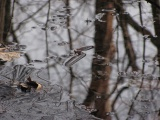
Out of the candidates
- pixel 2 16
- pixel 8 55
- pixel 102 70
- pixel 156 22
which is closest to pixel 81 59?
pixel 102 70

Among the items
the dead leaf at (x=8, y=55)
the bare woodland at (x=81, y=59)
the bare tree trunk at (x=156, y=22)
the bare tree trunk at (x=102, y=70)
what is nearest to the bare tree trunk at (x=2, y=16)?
the bare woodland at (x=81, y=59)

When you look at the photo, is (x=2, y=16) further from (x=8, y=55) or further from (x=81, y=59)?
(x=81, y=59)

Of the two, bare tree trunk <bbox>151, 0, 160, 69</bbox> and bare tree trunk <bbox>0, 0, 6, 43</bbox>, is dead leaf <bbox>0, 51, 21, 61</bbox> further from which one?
bare tree trunk <bbox>151, 0, 160, 69</bbox>

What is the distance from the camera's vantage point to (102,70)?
419cm

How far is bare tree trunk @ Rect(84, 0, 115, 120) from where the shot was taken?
141 inches

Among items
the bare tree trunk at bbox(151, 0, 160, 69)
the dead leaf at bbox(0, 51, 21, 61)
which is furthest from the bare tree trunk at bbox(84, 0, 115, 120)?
the dead leaf at bbox(0, 51, 21, 61)

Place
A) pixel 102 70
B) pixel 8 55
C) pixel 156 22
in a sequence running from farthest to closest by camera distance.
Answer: pixel 156 22, pixel 8 55, pixel 102 70

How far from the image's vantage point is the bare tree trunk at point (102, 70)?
3570 millimetres

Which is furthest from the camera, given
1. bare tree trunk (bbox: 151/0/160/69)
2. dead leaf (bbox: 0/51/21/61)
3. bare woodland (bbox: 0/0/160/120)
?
bare tree trunk (bbox: 151/0/160/69)

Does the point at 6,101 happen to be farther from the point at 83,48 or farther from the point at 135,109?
the point at 83,48

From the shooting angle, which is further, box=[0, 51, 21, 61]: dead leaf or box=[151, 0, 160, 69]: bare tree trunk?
box=[151, 0, 160, 69]: bare tree trunk

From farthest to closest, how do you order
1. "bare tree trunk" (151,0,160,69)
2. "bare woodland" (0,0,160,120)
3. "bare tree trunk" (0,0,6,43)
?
"bare tree trunk" (0,0,6,43), "bare tree trunk" (151,0,160,69), "bare woodland" (0,0,160,120)

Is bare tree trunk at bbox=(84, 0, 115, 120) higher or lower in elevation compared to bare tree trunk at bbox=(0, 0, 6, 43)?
lower

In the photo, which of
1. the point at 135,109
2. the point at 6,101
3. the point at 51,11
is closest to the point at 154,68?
the point at 135,109
